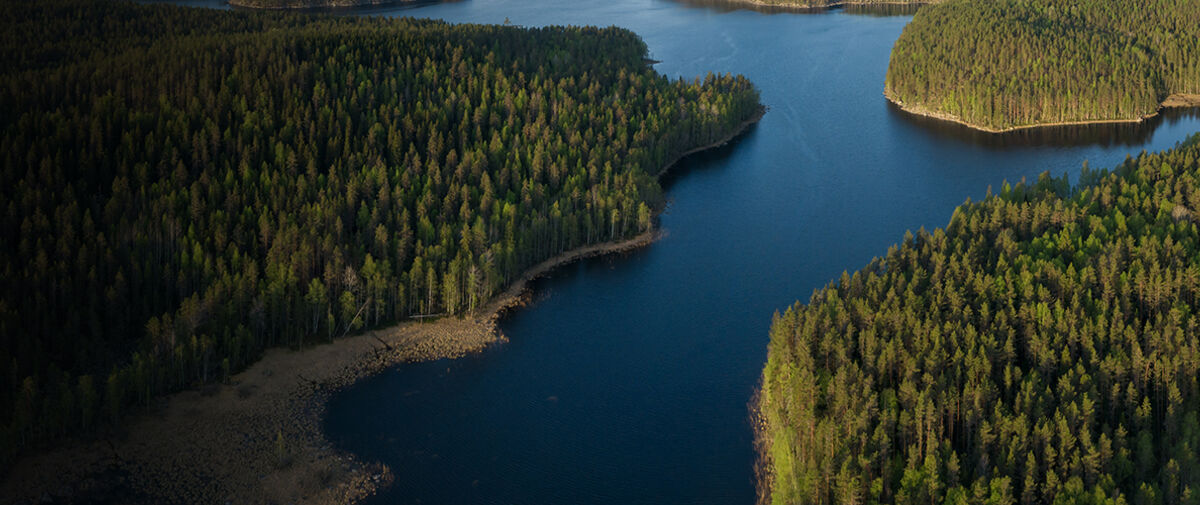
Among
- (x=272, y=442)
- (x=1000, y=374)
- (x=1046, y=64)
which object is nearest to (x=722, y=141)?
(x=1046, y=64)

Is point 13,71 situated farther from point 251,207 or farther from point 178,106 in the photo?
point 251,207

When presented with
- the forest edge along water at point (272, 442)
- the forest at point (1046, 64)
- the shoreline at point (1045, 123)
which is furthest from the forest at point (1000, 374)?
the forest at point (1046, 64)

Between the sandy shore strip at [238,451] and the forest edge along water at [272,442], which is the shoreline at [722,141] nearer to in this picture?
the forest edge along water at [272,442]

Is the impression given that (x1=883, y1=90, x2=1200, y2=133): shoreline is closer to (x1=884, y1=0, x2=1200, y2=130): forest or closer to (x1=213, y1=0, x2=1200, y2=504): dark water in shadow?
(x1=884, y1=0, x2=1200, y2=130): forest

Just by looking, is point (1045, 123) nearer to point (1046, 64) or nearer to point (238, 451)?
point (1046, 64)

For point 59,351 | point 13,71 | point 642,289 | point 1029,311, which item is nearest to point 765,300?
point 642,289

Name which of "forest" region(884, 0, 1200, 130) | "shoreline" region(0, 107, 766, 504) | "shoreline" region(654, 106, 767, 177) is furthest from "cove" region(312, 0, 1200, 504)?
"forest" region(884, 0, 1200, 130)
